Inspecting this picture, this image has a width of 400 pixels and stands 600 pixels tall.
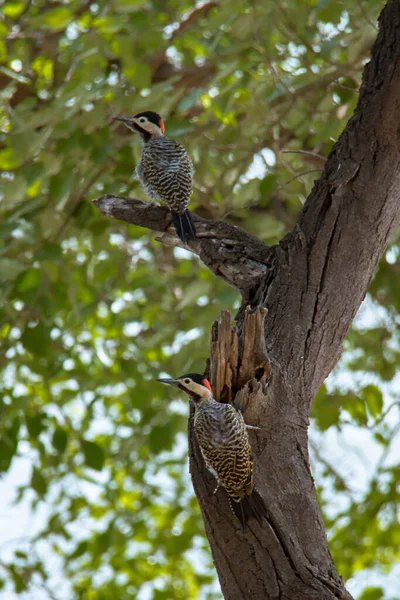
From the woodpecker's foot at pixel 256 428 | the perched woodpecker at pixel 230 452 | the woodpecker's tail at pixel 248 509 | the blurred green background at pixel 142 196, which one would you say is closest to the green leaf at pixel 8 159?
the blurred green background at pixel 142 196

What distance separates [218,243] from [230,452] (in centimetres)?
68

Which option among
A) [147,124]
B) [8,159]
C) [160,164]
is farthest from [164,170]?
[8,159]

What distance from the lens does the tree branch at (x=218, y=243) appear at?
226 cm

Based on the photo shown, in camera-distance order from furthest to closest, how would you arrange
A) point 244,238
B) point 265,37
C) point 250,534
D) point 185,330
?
point 185,330, point 265,37, point 244,238, point 250,534

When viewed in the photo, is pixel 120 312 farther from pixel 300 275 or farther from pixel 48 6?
pixel 300 275

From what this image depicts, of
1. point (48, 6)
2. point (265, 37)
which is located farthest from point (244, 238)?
point (48, 6)

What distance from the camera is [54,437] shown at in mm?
3795

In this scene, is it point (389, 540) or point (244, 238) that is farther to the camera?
point (389, 540)

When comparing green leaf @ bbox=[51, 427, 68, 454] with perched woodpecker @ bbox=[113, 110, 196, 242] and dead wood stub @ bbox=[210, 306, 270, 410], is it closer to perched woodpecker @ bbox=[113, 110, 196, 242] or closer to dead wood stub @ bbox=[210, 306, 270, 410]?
perched woodpecker @ bbox=[113, 110, 196, 242]

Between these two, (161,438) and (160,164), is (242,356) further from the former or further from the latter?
(161,438)

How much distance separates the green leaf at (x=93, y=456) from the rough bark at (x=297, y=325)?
167 cm

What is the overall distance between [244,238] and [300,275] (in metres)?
0.27

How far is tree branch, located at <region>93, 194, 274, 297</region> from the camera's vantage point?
7.42 ft

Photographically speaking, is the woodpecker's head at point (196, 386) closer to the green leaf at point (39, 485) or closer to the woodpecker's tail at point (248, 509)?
the woodpecker's tail at point (248, 509)
